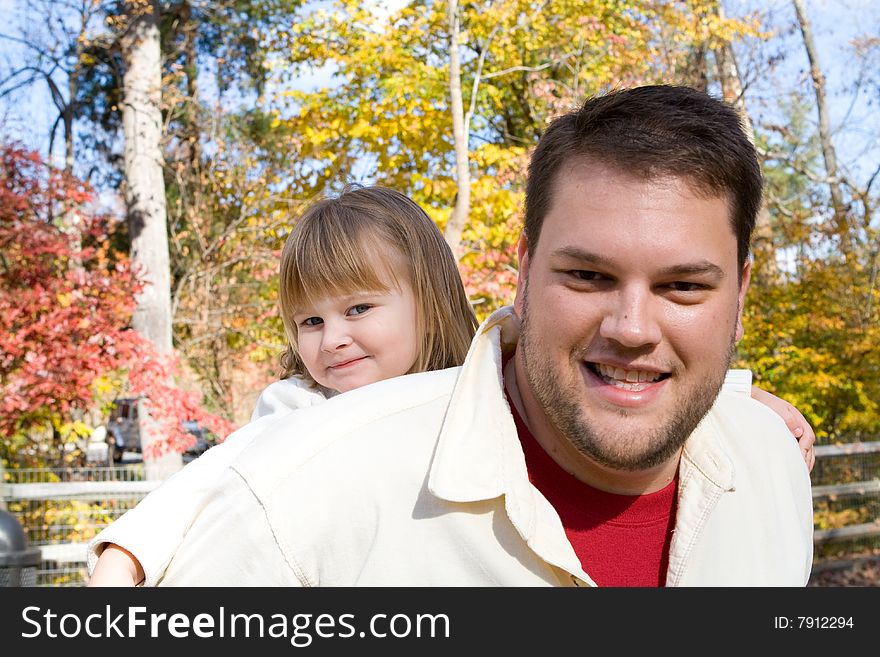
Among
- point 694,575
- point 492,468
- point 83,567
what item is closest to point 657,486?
point 694,575

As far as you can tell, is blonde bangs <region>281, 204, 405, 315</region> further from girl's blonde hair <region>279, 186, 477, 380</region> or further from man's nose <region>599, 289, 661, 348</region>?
man's nose <region>599, 289, 661, 348</region>

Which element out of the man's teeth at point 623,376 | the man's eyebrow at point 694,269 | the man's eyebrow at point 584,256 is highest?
the man's eyebrow at point 584,256

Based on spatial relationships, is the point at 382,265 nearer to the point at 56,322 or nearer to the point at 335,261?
the point at 335,261

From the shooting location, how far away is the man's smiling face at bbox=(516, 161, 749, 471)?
173cm

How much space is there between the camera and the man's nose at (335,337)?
272 cm

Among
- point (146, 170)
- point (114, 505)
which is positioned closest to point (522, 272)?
point (114, 505)

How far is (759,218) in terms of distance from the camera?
32.3 feet

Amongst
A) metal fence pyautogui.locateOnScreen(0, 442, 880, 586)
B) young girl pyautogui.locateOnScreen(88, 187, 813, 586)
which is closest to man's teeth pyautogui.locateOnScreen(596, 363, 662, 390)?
young girl pyautogui.locateOnScreen(88, 187, 813, 586)

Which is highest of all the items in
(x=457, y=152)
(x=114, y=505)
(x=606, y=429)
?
(x=457, y=152)

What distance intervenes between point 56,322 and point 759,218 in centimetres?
682

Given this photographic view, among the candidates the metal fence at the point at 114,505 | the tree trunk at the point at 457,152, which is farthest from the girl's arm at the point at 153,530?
the tree trunk at the point at 457,152

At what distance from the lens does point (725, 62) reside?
12.5 m

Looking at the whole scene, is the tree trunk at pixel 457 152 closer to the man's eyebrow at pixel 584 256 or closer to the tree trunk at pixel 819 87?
the tree trunk at pixel 819 87

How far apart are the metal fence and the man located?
6.08 m
